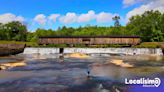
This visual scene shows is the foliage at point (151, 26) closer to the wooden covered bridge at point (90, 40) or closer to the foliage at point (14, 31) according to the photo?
the wooden covered bridge at point (90, 40)

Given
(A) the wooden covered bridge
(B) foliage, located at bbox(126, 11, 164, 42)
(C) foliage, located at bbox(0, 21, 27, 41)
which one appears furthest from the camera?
(C) foliage, located at bbox(0, 21, 27, 41)

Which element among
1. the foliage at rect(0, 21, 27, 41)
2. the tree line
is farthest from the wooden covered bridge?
the foliage at rect(0, 21, 27, 41)

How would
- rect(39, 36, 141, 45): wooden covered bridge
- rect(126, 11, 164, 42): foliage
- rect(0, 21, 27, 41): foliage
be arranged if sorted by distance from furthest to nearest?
rect(0, 21, 27, 41): foliage, rect(126, 11, 164, 42): foliage, rect(39, 36, 141, 45): wooden covered bridge

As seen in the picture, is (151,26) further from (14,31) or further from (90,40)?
(14,31)

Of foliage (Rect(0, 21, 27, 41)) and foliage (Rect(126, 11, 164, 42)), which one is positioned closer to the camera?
foliage (Rect(126, 11, 164, 42))

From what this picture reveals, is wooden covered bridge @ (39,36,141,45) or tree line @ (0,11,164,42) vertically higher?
tree line @ (0,11,164,42)

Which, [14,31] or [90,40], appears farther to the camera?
[14,31]

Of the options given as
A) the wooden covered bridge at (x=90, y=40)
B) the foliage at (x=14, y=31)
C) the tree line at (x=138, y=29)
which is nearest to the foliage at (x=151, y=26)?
the tree line at (x=138, y=29)

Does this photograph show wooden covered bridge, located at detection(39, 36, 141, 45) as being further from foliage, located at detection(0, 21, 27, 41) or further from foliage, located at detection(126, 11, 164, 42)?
foliage, located at detection(0, 21, 27, 41)

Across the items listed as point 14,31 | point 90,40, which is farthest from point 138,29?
point 14,31

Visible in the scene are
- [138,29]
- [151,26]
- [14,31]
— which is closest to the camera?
[151,26]

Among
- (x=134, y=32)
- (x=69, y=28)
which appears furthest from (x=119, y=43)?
(x=69, y=28)

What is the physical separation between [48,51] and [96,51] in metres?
13.8

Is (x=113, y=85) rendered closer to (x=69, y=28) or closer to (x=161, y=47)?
(x=161, y=47)
